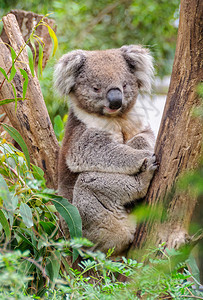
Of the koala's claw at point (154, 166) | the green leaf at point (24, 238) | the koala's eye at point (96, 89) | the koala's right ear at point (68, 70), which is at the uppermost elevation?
the koala's right ear at point (68, 70)

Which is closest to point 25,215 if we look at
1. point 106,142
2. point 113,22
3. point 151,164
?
point 151,164

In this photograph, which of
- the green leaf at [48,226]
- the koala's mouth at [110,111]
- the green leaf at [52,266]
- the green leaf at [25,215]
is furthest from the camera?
the koala's mouth at [110,111]

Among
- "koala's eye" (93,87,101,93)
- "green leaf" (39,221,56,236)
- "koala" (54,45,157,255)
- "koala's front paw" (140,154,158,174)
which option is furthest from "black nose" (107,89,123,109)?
"green leaf" (39,221,56,236)

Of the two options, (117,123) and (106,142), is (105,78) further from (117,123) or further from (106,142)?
(106,142)

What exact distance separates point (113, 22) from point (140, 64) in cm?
487

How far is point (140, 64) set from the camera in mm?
3186

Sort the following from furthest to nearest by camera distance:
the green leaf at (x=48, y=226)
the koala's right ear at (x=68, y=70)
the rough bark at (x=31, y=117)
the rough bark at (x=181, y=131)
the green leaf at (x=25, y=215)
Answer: the rough bark at (x=31, y=117) < the koala's right ear at (x=68, y=70) < the green leaf at (x=48, y=226) < the green leaf at (x=25, y=215) < the rough bark at (x=181, y=131)

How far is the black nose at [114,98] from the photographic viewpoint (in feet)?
9.37

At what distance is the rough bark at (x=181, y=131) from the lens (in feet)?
6.98

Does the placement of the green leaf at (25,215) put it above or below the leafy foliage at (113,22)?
below

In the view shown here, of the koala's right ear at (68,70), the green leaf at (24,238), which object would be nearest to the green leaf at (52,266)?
the green leaf at (24,238)

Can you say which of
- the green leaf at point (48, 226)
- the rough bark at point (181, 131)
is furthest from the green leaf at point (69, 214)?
the rough bark at point (181, 131)

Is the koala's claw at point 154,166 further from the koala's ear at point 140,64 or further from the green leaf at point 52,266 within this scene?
the koala's ear at point 140,64

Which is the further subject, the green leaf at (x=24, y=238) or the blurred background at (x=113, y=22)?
the blurred background at (x=113, y=22)
